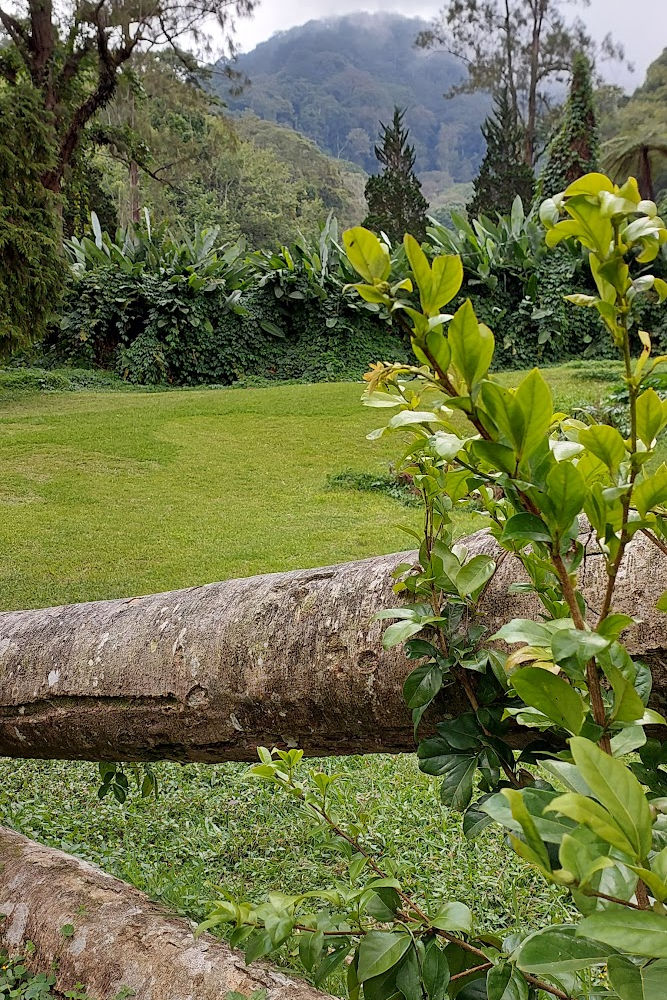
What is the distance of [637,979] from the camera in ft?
1.15

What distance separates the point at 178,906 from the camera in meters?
1.74

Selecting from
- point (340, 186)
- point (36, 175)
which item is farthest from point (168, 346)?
point (340, 186)

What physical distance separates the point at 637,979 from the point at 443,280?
420 mm

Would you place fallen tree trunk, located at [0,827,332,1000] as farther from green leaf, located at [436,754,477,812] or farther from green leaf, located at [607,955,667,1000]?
green leaf, located at [607,955,667,1000]

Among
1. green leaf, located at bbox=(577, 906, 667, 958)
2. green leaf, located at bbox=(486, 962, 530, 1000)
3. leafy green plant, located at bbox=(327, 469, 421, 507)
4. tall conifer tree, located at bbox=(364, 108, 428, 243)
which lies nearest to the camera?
green leaf, located at bbox=(577, 906, 667, 958)

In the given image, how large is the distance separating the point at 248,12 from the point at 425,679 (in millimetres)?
15212

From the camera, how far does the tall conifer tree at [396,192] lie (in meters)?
12.5

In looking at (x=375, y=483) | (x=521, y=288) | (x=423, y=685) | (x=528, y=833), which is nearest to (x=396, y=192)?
(x=521, y=288)

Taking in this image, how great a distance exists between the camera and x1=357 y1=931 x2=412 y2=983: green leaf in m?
0.66

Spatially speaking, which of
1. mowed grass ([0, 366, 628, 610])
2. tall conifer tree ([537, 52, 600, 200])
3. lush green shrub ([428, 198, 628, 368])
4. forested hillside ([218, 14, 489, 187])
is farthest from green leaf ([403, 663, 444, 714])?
forested hillside ([218, 14, 489, 187])

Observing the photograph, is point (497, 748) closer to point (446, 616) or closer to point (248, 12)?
point (446, 616)

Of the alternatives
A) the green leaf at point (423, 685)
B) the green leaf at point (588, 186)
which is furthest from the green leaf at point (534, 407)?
the green leaf at point (423, 685)

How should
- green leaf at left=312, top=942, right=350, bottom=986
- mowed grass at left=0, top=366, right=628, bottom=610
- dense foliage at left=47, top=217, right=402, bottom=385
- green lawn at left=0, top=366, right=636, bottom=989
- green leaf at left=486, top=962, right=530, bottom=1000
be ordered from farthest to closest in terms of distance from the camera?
dense foliage at left=47, top=217, right=402, bottom=385, mowed grass at left=0, top=366, right=628, bottom=610, green lawn at left=0, top=366, right=636, bottom=989, green leaf at left=312, top=942, right=350, bottom=986, green leaf at left=486, top=962, right=530, bottom=1000

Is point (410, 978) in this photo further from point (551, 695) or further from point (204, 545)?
point (204, 545)
